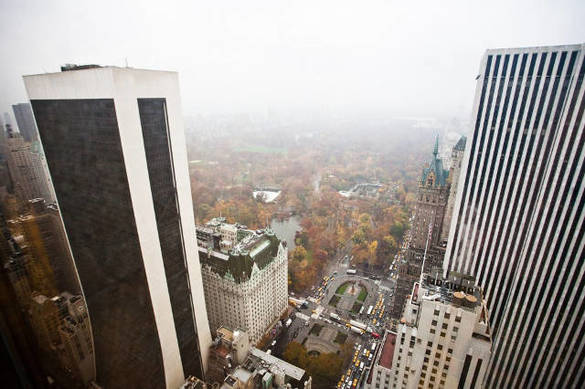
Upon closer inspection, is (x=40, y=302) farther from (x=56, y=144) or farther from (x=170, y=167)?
(x=56, y=144)

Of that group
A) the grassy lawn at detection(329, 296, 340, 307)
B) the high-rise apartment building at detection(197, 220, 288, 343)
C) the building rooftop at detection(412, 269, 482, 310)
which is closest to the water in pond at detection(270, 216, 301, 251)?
the grassy lawn at detection(329, 296, 340, 307)

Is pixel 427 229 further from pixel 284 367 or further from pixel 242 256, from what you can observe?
pixel 284 367

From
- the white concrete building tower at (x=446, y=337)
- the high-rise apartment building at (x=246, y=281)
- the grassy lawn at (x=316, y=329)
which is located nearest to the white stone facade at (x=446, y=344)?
the white concrete building tower at (x=446, y=337)

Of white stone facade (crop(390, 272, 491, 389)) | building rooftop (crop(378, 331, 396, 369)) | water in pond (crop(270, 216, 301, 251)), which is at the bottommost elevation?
water in pond (crop(270, 216, 301, 251))

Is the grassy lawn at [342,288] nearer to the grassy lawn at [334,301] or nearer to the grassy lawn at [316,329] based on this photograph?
the grassy lawn at [334,301]

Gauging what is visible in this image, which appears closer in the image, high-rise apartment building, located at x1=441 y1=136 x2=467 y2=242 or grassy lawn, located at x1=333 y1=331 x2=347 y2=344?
grassy lawn, located at x1=333 y1=331 x2=347 y2=344

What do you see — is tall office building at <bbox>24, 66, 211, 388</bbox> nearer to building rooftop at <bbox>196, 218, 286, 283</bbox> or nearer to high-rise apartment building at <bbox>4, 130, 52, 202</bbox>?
high-rise apartment building at <bbox>4, 130, 52, 202</bbox>
